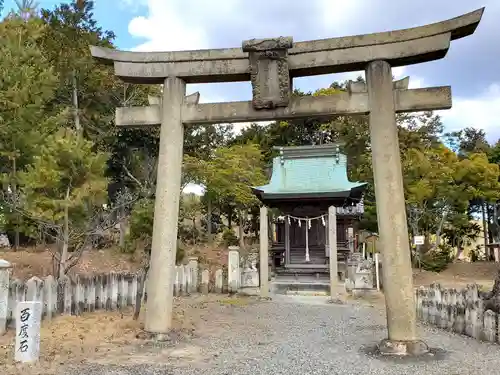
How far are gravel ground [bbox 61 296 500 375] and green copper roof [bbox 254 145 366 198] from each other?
345 inches

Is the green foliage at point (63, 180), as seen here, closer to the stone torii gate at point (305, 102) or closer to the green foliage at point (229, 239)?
the stone torii gate at point (305, 102)

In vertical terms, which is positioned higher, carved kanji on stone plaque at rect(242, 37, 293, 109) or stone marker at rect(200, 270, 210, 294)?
carved kanji on stone plaque at rect(242, 37, 293, 109)

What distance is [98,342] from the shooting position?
22.3ft

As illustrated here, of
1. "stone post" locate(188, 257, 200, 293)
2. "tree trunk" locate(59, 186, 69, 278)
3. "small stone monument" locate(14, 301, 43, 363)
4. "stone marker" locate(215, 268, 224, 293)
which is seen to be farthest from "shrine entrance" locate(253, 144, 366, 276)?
"small stone monument" locate(14, 301, 43, 363)

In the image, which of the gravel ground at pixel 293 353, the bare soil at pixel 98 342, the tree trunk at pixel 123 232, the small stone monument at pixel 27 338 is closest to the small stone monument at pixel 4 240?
the tree trunk at pixel 123 232

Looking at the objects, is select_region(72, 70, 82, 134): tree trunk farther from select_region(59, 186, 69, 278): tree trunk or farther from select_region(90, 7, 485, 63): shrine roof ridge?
select_region(90, 7, 485, 63): shrine roof ridge

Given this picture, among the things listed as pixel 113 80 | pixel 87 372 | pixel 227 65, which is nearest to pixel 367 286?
pixel 227 65

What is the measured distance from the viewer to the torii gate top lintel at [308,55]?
6.31 m

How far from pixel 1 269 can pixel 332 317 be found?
286 inches

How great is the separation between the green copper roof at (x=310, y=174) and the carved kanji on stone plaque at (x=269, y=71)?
1141 cm

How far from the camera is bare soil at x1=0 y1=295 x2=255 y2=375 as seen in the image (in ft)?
18.2

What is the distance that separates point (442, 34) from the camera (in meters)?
6.27

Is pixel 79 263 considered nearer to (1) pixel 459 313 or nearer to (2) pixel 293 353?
(2) pixel 293 353

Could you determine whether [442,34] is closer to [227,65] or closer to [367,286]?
[227,65]
